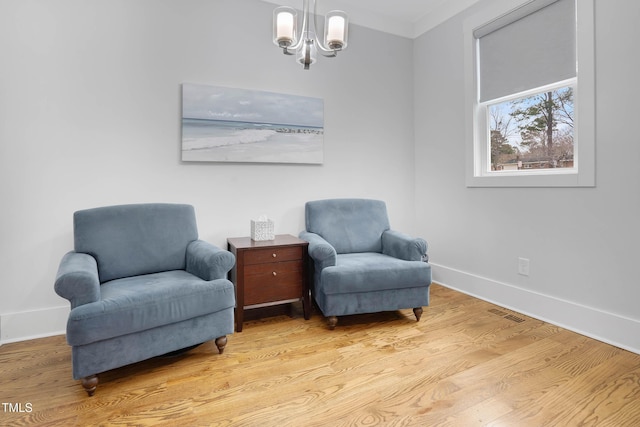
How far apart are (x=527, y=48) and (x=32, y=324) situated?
4062 mm

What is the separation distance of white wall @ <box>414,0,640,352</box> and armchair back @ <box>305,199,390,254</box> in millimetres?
818

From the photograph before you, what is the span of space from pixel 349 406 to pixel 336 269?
36.6 inches

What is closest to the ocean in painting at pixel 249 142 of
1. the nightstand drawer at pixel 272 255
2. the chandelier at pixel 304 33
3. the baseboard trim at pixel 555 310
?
the nightstand drawer at pixel 272 255

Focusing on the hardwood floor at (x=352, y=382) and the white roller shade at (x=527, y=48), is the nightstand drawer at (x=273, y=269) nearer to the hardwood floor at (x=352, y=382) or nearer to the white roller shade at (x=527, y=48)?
the hardwood floor at (x=352, y=382)

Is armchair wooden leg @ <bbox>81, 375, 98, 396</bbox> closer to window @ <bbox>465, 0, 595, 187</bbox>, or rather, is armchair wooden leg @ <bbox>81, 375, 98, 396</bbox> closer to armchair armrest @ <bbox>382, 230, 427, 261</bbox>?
armchair armrest @ <bbox>382, 230, 427, 261</bbox>

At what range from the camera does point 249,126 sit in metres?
2.82

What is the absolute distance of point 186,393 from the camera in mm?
1643

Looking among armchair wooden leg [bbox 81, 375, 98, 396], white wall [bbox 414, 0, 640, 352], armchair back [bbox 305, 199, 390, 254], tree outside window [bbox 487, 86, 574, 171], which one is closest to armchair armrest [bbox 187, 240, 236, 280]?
armchair wooden leg [bbox 81, 375, 98, 396]

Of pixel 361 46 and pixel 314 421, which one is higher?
pixel 361 46

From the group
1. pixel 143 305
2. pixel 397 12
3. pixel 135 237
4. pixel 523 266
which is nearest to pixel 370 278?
pixel 523 266

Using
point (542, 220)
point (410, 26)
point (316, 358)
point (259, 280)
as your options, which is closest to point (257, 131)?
point (259, 280)

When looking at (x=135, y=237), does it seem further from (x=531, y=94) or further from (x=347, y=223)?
(x=531, y=94)

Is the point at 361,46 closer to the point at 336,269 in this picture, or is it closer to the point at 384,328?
the point at 336,269

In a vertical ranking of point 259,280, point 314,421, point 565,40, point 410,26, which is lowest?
point 314,421
